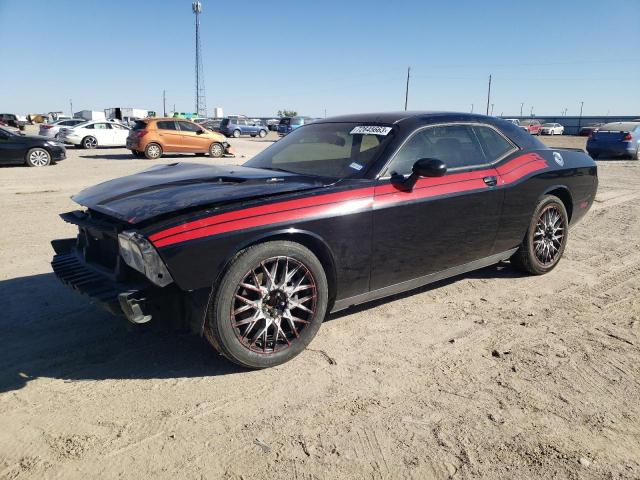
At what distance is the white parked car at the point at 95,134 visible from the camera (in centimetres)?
2247

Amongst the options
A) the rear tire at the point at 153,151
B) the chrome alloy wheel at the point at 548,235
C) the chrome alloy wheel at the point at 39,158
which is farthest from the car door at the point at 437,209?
the rear tire at the point at 153,151

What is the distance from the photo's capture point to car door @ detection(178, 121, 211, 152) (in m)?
18.3

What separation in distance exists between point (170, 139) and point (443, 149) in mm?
15614

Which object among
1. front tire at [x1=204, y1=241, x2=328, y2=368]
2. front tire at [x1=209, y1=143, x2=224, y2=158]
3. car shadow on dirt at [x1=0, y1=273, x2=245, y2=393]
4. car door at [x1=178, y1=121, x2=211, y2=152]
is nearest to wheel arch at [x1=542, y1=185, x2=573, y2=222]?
front tire at [x1=204, y1=241, x2=328, y2=368]

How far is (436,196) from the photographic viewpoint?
147 inches

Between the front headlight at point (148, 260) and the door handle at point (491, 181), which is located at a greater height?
the door handle at point (491, 181)

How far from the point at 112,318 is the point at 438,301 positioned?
8.60 feet

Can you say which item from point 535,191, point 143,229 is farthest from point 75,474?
→ point 535,191

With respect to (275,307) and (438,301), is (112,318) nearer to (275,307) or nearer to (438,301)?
(275,307)

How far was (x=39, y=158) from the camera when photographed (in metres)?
14.4

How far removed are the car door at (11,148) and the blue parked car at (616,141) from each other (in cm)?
1884

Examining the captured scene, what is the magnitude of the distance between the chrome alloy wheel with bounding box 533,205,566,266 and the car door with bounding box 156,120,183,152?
607 inches

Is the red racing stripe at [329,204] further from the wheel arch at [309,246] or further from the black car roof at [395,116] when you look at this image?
the black car roof at [395,116]

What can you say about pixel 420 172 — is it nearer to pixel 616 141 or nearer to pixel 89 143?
pixel 616 141
